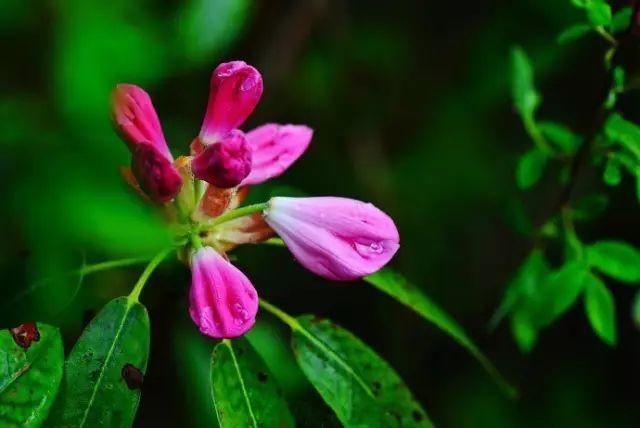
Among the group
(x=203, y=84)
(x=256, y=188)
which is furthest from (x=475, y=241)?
(x=256, y=188)

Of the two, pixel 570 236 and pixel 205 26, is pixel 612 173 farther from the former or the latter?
pixel 205 26

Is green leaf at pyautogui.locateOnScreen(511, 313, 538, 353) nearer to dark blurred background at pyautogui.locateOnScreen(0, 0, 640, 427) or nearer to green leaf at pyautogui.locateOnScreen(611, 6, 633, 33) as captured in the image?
dark blurred background at pyautogui.locateOnScreen(0, 0, 640, 427)

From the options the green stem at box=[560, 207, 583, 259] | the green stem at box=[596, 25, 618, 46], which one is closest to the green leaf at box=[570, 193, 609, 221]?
the green stem at box=[560, 207, 583, 259]

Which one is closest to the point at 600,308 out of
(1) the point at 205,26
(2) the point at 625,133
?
(2) the point at 625,133

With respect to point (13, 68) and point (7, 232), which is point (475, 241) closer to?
point (13, 68)

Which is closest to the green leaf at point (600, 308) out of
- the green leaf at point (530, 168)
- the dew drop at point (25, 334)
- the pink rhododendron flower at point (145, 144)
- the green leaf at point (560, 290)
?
the green leaf at point (560, 290)
